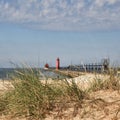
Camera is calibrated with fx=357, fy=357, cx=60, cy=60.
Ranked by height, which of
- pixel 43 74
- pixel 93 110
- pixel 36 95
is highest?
pixel 43 74

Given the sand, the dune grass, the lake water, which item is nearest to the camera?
the sand

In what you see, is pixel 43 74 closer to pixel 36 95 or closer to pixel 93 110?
pixel 36 95

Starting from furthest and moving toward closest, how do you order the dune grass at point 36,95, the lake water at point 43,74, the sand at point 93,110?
the lake water at point 43,74, the dune grass at point 36,95, the sand at point 93,110

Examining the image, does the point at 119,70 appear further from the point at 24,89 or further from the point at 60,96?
the point at 24,89

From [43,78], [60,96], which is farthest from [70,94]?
[43,78]

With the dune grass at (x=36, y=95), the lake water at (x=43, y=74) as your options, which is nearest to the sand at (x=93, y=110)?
the dune grass at (x=36, y=95)

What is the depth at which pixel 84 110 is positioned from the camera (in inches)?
262

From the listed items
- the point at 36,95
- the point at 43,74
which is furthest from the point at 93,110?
the point at 43,74

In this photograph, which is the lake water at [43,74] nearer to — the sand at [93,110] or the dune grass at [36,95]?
the dune grass at [36,95]

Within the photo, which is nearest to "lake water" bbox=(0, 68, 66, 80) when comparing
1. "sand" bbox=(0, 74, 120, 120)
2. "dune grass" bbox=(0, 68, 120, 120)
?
"dune grass" bbox=(0, 68, 120, 120)

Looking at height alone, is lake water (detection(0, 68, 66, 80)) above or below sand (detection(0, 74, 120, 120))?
above

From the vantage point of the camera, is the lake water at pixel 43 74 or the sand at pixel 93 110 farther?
the lake water at pixel 43 74

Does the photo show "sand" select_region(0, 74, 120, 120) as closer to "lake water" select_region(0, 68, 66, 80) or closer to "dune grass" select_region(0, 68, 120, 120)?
"dune grass" select_region(0, 68, 120, 120)

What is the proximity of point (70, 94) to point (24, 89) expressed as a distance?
95 cm
